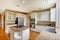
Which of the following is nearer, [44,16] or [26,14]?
[44,16]

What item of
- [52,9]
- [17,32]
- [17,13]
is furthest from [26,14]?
[17,32]

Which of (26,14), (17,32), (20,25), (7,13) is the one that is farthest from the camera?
(26,14)

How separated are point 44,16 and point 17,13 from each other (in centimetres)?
333

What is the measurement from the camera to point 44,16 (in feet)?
20.9

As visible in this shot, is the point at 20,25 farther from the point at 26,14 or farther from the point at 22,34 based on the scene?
the point at 26,14

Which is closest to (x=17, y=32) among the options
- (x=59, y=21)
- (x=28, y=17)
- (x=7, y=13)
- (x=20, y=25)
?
(x=20, y=25)

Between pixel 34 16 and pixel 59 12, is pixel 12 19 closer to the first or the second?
pixel 34 16

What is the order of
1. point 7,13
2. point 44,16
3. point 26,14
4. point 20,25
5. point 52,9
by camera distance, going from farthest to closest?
point 26,14, point 7,13, point 44,16, point 52,9, point 20,25

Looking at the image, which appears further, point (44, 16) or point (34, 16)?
point (34, 16)

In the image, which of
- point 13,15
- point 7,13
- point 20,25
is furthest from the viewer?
point 13,15

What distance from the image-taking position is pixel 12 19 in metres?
8.16

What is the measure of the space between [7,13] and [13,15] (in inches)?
31.2

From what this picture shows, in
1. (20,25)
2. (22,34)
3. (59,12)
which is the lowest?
(22,34)

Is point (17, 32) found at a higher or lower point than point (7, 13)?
lower
